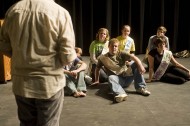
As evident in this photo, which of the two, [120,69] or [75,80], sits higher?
[120,69]

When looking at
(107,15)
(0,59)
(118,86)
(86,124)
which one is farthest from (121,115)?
(107,15)

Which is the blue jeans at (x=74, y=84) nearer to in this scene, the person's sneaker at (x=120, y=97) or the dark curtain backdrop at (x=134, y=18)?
the person's sneaker at (x=120, y=97)

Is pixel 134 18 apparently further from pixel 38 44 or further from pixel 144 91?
pixel 38 44

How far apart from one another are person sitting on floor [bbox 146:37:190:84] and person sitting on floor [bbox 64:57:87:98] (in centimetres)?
98

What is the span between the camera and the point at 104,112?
2.89 m

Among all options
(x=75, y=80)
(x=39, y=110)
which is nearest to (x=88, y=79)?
(x=75, y=80)

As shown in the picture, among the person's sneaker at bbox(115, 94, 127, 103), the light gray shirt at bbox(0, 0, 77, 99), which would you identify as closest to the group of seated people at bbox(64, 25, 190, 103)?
the person's sneaker at bbox(115, 94, 127, 103)

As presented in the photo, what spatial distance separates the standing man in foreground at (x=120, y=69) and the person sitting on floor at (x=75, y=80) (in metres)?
0.26

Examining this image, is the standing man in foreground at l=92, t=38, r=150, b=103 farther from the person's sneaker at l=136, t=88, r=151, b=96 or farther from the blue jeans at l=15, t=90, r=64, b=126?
the blue jeans at l=15, t=90, r=64, b=126

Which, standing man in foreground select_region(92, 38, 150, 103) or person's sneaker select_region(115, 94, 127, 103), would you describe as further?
standing man in foreground select_region(92, 38, 150, 103)

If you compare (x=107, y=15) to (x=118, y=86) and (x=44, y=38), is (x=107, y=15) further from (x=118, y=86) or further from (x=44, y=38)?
(x=44, y=38)

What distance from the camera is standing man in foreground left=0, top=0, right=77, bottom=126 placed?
5.03ft

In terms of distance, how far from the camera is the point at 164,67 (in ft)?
13.0

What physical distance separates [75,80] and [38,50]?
6.57 feet
